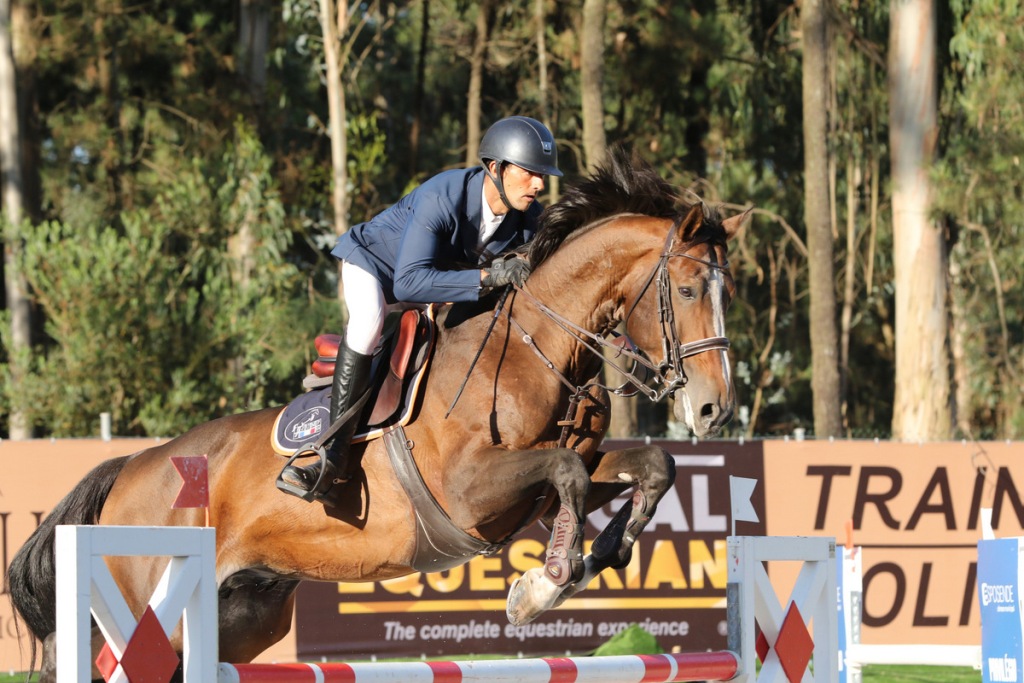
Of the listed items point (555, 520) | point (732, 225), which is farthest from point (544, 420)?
point (732, 225)

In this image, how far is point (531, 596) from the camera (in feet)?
14.3

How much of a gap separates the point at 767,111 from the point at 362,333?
18366 mm

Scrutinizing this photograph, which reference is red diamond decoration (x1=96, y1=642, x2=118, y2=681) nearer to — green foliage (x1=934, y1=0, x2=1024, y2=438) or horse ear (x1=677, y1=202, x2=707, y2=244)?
horse ear (x1=677, y1=202, x2=707, y2=244)

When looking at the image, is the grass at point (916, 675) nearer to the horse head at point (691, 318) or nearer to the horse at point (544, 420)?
the horse at point (544, 420)

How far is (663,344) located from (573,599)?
4.96 m

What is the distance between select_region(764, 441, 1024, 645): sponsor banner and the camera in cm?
959

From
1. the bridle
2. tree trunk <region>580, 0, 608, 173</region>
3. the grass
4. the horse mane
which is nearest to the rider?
the horse mane

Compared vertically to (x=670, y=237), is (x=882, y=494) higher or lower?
lower

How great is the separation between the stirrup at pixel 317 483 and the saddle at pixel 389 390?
149mm

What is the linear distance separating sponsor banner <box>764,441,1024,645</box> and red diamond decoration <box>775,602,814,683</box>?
5346 millimetres

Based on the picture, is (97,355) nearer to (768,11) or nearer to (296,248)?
(296,248)

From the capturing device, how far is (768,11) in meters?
22.0

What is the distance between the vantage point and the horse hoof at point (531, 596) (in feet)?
14.1

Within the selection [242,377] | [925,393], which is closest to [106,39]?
[242,377]
